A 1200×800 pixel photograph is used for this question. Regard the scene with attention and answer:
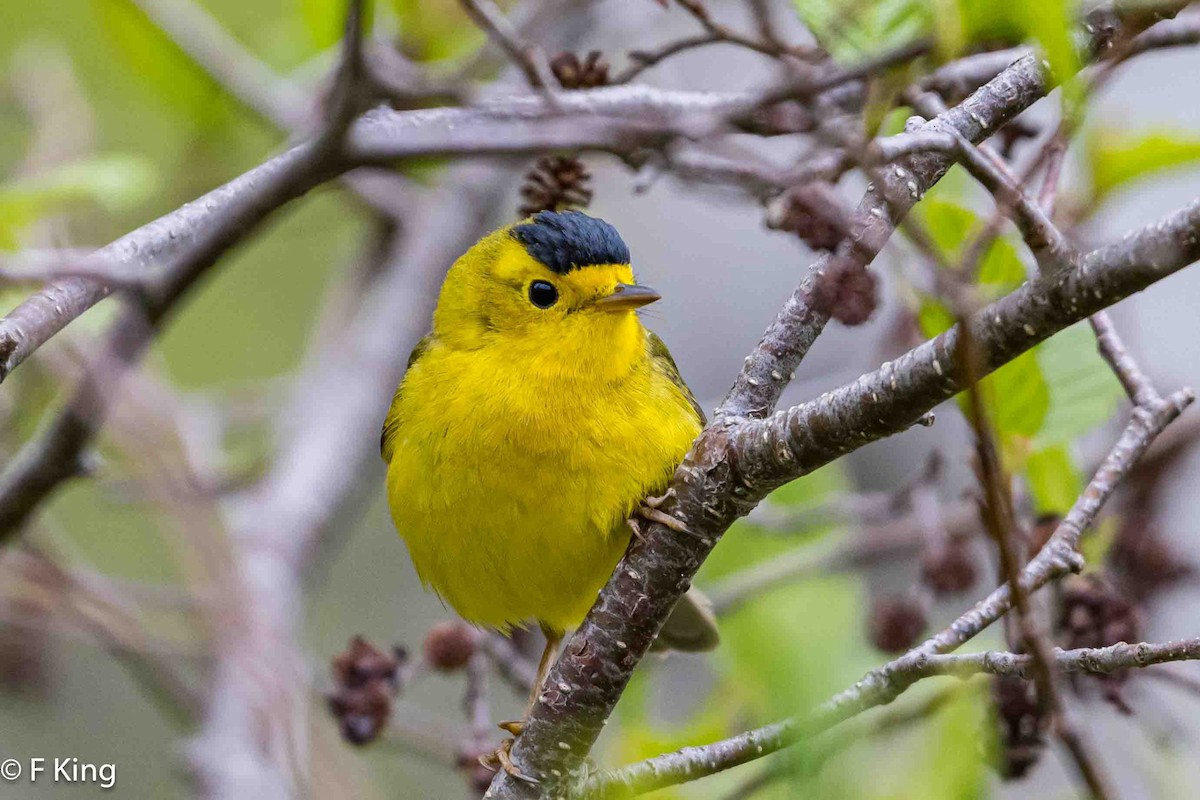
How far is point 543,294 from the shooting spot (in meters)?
3.88

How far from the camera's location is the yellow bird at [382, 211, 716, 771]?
342 centimetres

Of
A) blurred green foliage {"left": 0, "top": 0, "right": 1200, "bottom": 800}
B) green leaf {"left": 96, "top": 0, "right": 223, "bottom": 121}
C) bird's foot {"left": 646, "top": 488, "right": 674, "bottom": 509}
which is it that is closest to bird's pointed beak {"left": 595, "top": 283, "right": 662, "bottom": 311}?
bird's foot {"left": 646, "top": 488, "right": 674, "bottom": 509}

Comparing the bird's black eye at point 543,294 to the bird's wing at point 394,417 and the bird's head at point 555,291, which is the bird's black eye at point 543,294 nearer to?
the bird's head at point 555,291

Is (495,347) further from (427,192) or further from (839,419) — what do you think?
(427,192)

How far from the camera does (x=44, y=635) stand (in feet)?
17.9

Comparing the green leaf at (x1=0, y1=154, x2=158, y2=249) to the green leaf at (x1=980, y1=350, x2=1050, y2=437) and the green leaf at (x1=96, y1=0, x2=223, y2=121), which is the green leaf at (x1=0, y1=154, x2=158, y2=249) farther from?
the green leaf at (x1=980, y1=350, x2=1050, y2=437)

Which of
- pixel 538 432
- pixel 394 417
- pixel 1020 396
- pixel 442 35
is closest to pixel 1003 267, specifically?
pixel 1020 396

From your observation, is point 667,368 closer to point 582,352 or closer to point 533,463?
point 582,352

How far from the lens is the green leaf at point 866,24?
8.55ft

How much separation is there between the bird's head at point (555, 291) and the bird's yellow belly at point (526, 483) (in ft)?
0.78

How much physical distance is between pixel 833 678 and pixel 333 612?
6.97m

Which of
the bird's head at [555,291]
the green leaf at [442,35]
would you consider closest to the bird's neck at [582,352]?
the bird's head at [555,291]

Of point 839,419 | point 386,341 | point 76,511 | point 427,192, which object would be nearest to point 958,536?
point 839,419

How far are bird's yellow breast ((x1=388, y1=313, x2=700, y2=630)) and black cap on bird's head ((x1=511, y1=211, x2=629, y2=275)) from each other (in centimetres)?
20
